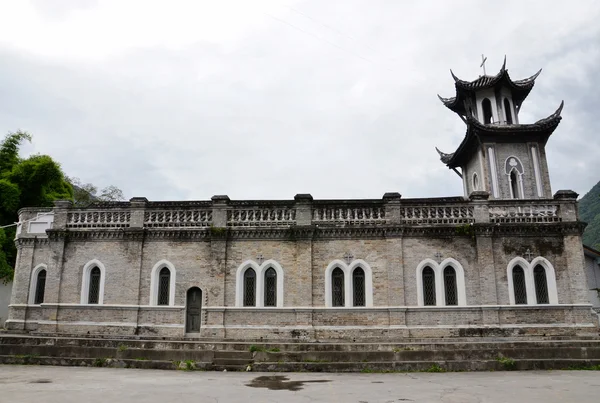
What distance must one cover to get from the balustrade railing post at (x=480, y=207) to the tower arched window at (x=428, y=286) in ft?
8.89

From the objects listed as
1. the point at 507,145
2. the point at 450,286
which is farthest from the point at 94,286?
the point at 507,145

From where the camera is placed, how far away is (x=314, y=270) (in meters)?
17.8

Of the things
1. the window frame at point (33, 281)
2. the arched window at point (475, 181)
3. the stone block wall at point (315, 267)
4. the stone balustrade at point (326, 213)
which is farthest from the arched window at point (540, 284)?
the window frame at point (33, 281)

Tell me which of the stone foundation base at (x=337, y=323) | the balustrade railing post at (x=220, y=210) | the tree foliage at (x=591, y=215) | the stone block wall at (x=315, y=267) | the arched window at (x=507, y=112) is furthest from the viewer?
the tree foliage at (x=591, y=215)

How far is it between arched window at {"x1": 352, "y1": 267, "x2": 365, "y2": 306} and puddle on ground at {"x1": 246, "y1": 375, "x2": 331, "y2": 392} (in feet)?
19.4

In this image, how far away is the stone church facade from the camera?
17250mm

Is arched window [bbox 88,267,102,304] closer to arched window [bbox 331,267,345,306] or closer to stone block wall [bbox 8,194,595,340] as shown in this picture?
Result: stone block wall [bbox 8,194,595,340]

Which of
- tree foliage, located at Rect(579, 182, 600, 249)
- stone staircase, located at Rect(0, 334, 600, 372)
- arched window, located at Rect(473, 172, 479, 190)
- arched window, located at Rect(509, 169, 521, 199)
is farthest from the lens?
tree foliage, located at Rect(579, 182, 600, 249)

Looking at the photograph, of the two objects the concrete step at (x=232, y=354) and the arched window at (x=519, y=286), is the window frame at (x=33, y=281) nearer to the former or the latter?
the concrete step at (x=232, y=354)

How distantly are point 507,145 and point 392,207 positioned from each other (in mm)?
8959

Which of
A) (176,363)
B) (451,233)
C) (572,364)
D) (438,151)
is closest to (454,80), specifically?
(438,151)

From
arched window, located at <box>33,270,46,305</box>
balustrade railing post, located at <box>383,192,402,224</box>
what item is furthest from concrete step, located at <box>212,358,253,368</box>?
arched window, located at <box>33,270,46,305</box>

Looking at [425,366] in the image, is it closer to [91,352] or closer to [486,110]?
[91,352]

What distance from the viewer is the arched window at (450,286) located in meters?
Result: 17.5
